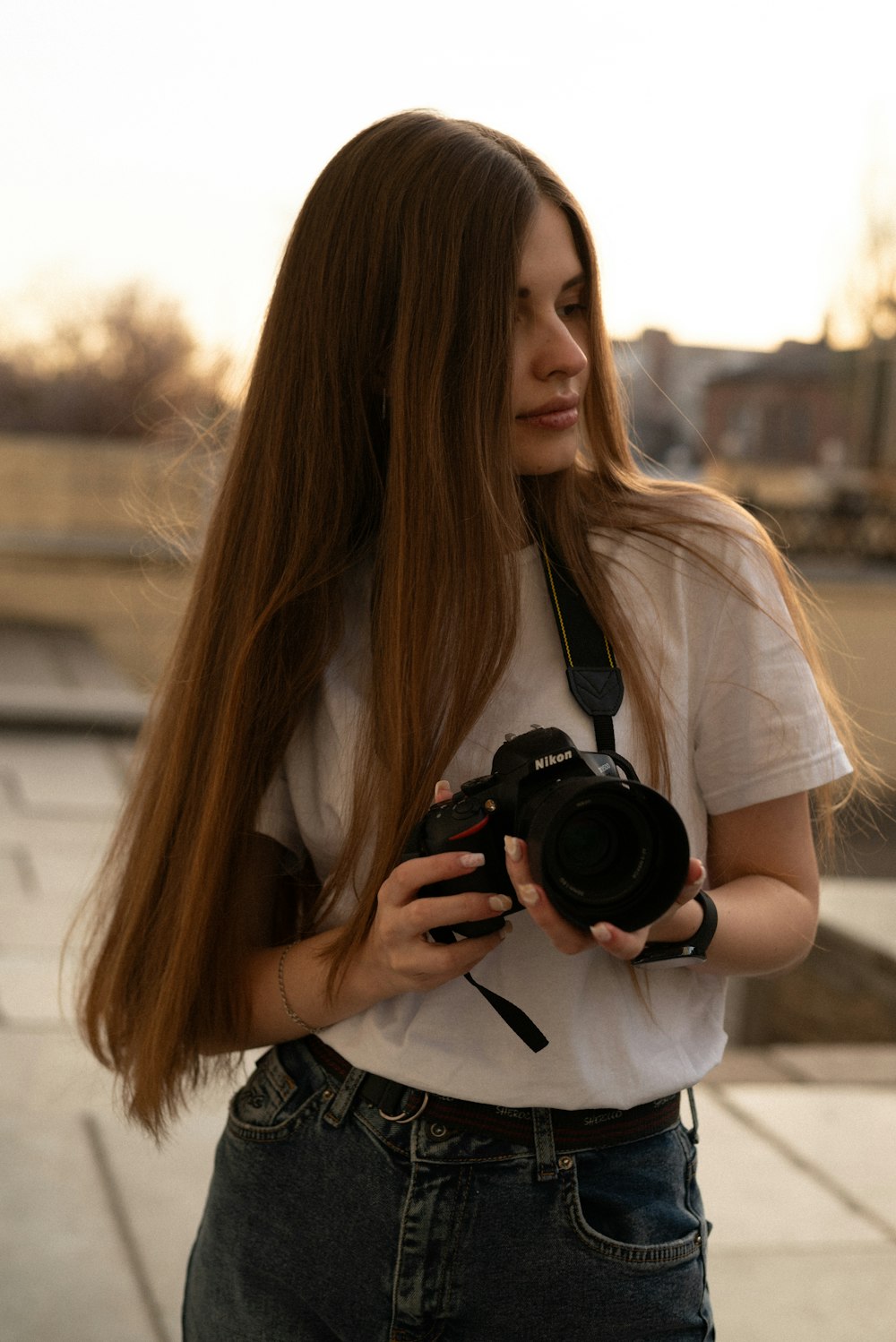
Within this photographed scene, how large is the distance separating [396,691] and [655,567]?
25cm

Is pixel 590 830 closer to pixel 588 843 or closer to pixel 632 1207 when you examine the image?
pixel 588 843

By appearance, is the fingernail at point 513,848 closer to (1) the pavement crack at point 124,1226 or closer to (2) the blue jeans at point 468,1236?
(2) the blue jeans at point 468,1236

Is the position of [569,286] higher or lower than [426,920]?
higher

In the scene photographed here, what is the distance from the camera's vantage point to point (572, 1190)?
3.89 ft

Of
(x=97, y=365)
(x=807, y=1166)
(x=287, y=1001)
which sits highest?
(x=287, y=1001)

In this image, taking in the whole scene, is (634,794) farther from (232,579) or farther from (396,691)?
(232,579)

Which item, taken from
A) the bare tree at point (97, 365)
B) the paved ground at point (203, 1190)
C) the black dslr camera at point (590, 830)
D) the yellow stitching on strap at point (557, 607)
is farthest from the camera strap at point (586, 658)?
the bare tree at point (97, 365)

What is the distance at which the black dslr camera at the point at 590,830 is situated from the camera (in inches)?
41.7

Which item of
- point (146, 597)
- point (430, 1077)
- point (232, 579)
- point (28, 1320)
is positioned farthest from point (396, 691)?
point (28, 1320)

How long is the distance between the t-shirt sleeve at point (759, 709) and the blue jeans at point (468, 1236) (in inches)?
12.5

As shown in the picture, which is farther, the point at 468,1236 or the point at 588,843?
the point at 468,1236

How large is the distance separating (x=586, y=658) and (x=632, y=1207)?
1.49 ft

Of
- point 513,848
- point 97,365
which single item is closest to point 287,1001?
point 513,848

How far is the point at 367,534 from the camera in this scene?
54.8 inches
